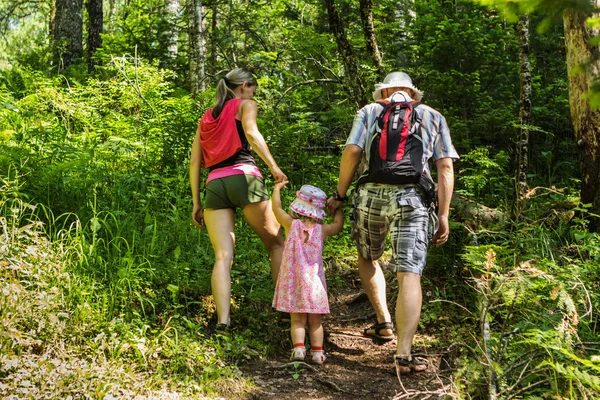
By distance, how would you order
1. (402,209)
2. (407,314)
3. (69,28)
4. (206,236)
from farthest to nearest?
(69,28), (206,236), (402,209), (407,314)

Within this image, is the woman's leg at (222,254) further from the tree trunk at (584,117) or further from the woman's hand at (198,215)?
the tree trunk at (584,117)

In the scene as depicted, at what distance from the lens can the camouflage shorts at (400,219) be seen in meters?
4.99

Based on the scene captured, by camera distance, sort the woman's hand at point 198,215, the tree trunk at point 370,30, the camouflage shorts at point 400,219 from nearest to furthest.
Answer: the camouflage shorts at point 400,219 → the woman's hand at point 198,215 → the tree trunk at point 370,30

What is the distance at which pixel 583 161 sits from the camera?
6.73m

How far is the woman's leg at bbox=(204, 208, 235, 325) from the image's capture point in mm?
5320

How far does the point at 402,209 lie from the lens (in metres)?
5.02

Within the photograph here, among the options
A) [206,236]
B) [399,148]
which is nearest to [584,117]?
[399,148]

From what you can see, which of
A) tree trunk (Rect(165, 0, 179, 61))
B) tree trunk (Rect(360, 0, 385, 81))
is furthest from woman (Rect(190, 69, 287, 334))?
tree trunk (Rect(165, 0, 179, 61))

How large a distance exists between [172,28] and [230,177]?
28.5ft

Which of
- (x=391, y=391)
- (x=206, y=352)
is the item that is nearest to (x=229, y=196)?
(x=206, y=352)

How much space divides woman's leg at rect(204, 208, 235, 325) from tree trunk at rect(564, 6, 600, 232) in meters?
3.91

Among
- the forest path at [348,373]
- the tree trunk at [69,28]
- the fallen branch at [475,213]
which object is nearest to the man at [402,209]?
the forest path at [348,373]

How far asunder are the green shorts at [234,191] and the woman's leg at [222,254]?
0.09m

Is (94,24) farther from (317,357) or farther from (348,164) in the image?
(317,357)
